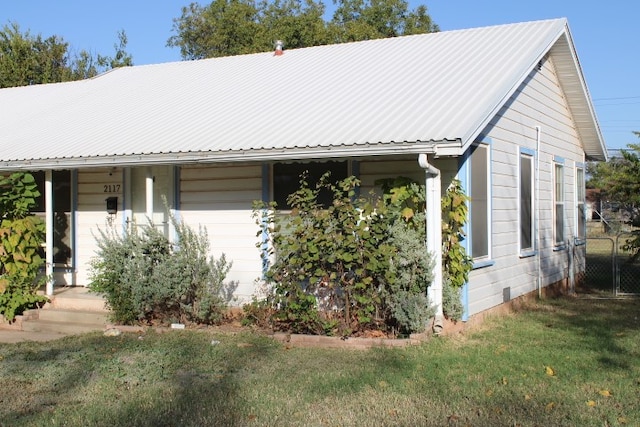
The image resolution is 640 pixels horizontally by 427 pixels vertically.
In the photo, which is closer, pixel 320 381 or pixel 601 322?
pixel 320 381

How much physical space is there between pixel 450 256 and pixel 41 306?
622 centimetres

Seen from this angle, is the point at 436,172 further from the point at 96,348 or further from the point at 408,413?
the point at 96,348

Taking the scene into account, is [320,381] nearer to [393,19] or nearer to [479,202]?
[479,202]

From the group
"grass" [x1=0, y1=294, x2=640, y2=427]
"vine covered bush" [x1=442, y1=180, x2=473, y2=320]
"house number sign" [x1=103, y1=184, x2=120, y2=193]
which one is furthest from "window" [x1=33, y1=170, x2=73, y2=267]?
"vine covered bush" [x1=442, y1=180, x2=473, y2=320]

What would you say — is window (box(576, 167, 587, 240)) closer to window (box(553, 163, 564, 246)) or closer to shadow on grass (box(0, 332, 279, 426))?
window (box(553, 163, 564, 246))

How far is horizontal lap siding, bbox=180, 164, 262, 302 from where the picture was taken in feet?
35.6

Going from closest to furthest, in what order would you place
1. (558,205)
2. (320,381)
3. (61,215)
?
(320,381), (61,215), (558,205)

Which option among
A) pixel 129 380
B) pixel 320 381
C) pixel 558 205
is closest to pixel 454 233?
pixel 320 381

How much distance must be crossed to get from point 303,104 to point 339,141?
223cm

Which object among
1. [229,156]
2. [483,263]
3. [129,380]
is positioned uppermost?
[229,156]

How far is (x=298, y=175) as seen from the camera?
10594 mm

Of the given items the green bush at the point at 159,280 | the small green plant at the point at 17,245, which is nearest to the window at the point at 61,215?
the small green plant at the point at 17,245

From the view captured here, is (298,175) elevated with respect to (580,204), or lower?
elevated

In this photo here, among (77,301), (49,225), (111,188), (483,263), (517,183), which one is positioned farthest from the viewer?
(111,188)
